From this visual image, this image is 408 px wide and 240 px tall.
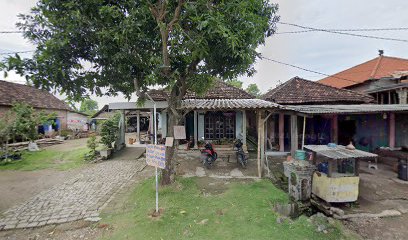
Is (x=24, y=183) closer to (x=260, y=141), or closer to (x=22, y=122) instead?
(x=22, y=122)

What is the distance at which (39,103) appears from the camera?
1830cm

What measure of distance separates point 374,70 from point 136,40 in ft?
62.2

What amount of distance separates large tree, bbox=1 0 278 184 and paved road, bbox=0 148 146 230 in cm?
226

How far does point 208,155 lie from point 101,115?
2386cm

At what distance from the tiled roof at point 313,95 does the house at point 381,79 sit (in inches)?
58.8

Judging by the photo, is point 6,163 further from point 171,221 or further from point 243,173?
point 243,173

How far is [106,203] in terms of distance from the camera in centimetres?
556

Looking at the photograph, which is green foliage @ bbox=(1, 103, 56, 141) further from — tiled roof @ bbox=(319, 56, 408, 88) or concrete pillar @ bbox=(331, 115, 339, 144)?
tiled roof @ bbox=(319, 56, 408, 88)

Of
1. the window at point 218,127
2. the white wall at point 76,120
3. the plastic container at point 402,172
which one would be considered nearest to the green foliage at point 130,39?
the window at point 218,127

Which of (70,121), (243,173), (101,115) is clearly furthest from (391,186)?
(101,115)

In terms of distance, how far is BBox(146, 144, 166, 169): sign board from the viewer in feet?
15.6

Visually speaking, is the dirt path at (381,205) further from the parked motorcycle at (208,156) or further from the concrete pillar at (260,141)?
the parked motorcycle at (208,156)

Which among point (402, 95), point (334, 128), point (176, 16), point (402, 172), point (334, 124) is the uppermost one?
point (176, 16)

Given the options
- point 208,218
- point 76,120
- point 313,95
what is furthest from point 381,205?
point 76,120
